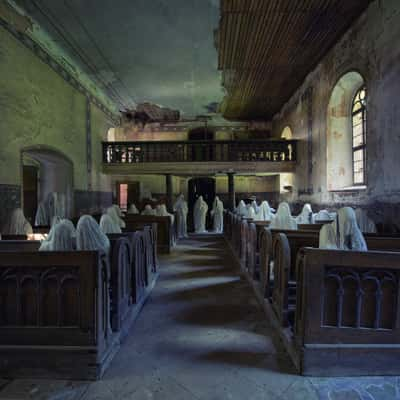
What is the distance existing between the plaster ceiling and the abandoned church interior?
0.17 ft

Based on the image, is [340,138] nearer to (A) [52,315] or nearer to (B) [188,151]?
(B) [188,151]

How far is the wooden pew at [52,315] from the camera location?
7.80ft

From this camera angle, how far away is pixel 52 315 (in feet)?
8.13

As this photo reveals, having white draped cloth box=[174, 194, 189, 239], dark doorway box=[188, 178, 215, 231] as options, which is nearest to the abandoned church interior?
white draped cloth box=[174, 194, 189, 239]

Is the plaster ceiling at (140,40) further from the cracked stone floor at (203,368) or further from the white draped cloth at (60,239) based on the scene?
the cracked stone floor at (203,368)

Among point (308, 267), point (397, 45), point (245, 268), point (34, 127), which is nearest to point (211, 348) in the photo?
point (308, 267)

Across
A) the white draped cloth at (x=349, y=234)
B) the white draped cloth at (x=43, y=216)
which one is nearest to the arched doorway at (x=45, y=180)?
the white draped cloth at (x=43, y=216)

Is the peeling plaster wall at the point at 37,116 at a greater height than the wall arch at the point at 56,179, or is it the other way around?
the peeling plaster wall at the point at 37,116

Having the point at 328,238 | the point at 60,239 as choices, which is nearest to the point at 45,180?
the point at 60,239

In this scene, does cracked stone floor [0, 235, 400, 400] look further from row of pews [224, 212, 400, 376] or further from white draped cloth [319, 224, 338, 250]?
white draped cloth [319, 224, 338, 250]

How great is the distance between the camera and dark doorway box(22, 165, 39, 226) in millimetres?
8835

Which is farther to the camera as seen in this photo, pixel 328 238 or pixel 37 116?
pixel 37 116

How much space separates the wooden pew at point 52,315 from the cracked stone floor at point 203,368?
121 millimetres

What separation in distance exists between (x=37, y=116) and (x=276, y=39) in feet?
21.2
